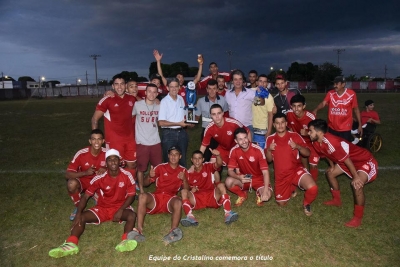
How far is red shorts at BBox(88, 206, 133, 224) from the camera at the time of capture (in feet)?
15.5

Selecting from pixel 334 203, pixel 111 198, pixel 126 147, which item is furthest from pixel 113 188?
pixel 334 203

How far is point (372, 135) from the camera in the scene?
29.4ft

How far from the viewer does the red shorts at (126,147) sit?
607 centimetres

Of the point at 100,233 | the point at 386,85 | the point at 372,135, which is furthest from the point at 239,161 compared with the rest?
the point at 386,85

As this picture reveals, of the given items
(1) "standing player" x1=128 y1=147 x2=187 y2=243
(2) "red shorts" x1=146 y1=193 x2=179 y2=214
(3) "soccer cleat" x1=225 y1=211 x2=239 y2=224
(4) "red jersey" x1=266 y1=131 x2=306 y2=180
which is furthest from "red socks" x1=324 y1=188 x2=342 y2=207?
(2) "red shorts" x1=146 y1=193 x2=179 y2=214

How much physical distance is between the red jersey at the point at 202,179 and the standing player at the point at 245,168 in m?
0.38

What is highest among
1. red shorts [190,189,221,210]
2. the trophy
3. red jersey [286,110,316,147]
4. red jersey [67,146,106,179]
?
the trophy

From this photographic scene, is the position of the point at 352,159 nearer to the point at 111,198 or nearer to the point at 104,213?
the point at 111,198

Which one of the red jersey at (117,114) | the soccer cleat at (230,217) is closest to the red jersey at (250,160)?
the soccer cleat at (230,217)

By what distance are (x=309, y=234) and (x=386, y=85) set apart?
8436 cm

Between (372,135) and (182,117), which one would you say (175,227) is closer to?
(182,117)

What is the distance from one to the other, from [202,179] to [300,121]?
2.30 metres

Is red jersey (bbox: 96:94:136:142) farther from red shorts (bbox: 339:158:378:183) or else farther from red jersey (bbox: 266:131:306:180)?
red shorts (bbox: 339:158:378:183)

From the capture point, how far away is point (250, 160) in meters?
5.73
